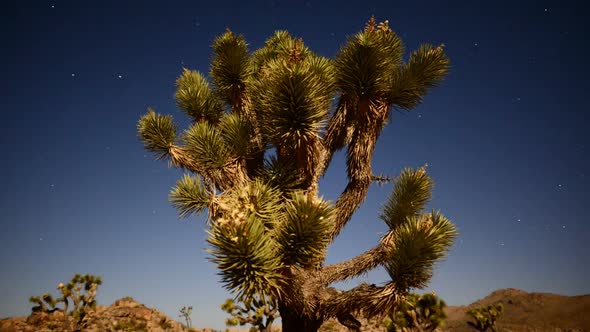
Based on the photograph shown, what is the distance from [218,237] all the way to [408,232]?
2.18m

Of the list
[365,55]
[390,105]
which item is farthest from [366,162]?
[365,55]

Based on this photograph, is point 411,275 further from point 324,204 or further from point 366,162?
point 366,162

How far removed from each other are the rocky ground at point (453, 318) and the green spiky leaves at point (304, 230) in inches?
62.9

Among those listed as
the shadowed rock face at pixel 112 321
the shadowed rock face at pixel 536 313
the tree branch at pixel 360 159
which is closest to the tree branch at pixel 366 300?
the tree branch at pixel 360 159

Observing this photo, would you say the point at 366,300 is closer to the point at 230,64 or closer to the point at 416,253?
the point at 416,253

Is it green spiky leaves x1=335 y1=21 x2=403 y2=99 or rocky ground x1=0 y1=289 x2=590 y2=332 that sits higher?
green spiky leaves x1=335 y1=21 x2=403 y2=99

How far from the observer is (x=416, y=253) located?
13.2ft

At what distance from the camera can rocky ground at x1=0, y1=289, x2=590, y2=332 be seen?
13.2m

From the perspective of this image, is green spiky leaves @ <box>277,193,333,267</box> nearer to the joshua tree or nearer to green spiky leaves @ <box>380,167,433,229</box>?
the joshua tree

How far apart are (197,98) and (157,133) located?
970mm

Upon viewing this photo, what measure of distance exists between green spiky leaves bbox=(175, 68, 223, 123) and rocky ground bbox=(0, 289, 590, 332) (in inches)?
183

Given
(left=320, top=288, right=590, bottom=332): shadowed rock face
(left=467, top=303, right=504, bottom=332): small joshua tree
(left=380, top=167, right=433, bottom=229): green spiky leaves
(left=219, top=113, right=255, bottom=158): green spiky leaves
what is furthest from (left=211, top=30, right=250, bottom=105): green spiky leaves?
(left=320, top=288, right=590, bottom=332): shadowed rock face

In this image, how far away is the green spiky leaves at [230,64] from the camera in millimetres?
6355

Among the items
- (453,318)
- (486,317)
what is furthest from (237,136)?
(453,318)
